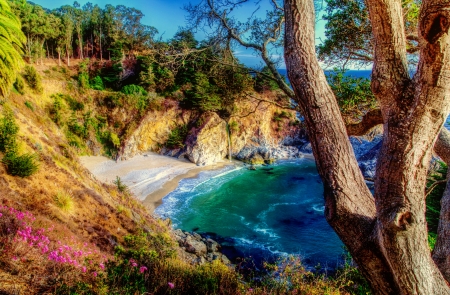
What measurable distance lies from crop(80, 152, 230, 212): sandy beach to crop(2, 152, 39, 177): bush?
1074cm

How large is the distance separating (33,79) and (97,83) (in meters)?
7.79

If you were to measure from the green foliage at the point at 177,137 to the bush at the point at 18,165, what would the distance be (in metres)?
20.1

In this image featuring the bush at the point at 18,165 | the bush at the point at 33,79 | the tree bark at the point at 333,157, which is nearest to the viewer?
the tree bark at the point at 333,157

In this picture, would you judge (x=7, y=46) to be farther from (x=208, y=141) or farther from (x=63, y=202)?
(x=208, y=141)

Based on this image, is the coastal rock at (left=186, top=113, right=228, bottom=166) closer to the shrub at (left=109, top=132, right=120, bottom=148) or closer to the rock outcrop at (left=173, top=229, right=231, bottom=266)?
the shrub at (left=109, top=132, right=120, bottom=148)

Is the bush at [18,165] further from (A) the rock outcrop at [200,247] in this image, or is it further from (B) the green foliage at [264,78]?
(B) the green foliage at [264,78]

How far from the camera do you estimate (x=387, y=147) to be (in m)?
1.89

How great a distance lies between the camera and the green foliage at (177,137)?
1121 inches

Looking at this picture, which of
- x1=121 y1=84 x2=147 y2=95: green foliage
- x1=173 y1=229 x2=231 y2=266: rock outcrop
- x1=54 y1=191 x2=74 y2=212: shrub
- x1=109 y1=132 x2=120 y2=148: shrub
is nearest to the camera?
x1=54 y1=191 x2=74 y2=212: shrub

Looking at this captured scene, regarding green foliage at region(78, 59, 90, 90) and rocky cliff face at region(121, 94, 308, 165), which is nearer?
green foliage at region(78, 59, 90, 90)

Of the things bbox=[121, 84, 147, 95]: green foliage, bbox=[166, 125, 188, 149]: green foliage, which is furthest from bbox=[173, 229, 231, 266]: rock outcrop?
bbox=[121, 84, 147, 95]: green foliage

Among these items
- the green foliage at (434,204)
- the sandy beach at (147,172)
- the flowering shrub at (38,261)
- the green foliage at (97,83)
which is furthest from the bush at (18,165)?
the green foliage at (97,83)

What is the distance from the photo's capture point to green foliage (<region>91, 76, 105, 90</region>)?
29.1 m

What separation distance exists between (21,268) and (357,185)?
4100 millimetres
